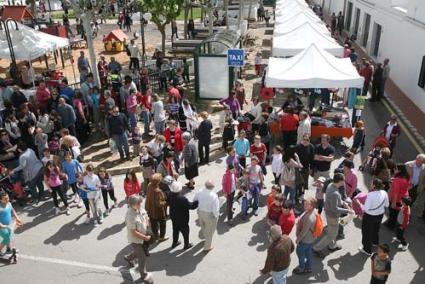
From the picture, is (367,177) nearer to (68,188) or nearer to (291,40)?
(68,188)

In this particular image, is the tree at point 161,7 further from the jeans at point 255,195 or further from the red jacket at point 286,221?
the red jacket at point 286,221

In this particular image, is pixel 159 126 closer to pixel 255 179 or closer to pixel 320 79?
pixel 255 179

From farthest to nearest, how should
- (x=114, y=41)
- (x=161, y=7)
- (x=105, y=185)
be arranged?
(x=114, y=41)
(x=161, y=7)
(x=105, y=185)

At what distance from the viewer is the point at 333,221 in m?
7.32

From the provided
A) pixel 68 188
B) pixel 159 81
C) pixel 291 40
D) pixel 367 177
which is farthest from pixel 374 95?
pixel 68 188

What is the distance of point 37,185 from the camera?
9750 millimetres

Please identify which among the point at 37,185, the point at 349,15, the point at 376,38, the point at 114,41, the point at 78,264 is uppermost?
the point at 349,15

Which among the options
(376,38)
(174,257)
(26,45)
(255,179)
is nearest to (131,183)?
(174,257)

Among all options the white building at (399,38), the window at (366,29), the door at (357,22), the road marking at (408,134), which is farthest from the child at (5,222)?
the door at (357,22)

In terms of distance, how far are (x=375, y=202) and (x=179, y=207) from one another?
3.38m

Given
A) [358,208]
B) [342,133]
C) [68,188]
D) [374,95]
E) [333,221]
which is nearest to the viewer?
[333,221]

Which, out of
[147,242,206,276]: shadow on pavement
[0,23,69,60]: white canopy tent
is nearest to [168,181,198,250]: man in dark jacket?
[147,242,206,276]: shadow on pavement

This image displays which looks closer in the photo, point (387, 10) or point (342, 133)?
point (342, 133)

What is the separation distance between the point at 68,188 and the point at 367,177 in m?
7.27
